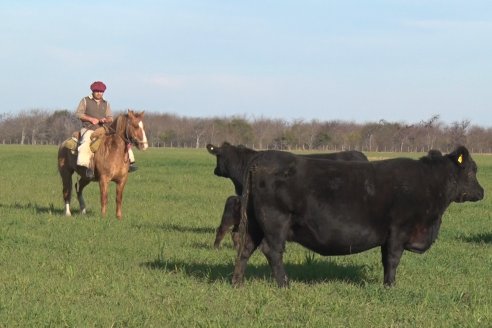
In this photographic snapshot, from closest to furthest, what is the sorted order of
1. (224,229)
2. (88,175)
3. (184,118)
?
(224,229) < (88,175) < (184,118)

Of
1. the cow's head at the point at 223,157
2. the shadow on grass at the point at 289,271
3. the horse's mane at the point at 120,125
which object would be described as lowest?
the shadow on grass at the point at 289,271

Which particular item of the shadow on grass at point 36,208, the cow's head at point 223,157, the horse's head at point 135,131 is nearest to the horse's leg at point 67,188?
the shadow on grass at point 36,208

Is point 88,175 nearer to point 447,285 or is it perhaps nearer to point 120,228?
point 120,228

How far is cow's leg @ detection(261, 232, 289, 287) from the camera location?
7.98m

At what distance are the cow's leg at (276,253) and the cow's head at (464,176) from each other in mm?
2307

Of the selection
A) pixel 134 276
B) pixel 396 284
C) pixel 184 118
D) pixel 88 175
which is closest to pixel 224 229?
pixel 134 276

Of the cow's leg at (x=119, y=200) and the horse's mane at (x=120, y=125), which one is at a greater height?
the horse's mane at (x=120, y=125)

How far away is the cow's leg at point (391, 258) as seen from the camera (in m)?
8.12

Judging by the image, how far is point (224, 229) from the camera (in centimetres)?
1116

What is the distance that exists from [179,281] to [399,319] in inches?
108

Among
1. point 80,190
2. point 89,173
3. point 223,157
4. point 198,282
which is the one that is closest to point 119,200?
point 89,173

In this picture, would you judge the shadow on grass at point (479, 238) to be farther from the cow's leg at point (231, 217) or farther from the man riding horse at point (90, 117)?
the man riding horse at point (90, 117)

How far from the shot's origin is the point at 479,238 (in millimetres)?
13266

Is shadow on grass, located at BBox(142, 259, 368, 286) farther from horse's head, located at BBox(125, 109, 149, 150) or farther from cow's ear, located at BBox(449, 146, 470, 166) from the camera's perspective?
horse's head, located at BBox(125, 109, 149, 150)
